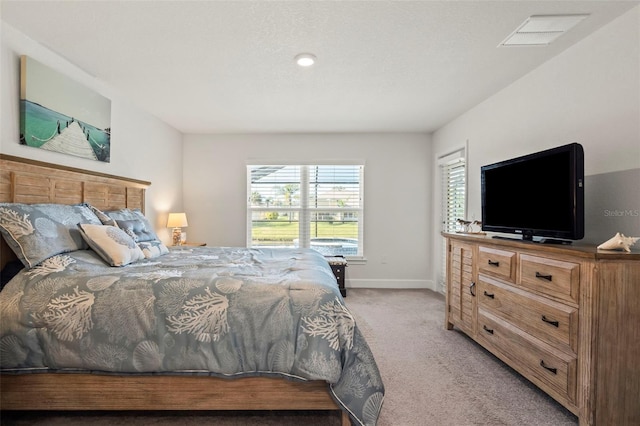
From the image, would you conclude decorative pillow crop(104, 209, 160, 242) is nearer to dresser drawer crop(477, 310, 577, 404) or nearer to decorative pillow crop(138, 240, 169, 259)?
decorative pillow crop(138, 240, 169, 259)

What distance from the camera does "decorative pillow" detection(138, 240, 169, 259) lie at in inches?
101

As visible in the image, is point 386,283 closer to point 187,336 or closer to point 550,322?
point 550,322

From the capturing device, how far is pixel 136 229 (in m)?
2.78

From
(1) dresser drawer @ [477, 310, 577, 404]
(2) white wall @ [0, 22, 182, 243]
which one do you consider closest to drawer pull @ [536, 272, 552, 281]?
(1) dresser drawer @ [477, 310, 577, 404]

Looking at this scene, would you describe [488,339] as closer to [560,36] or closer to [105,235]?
[560,36]

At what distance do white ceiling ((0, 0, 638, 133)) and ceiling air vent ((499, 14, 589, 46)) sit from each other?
6 centimetres

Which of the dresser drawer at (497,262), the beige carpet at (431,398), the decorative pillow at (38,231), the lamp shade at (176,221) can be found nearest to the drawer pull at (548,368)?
the beige carpet at (431,398)

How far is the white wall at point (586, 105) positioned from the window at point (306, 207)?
2.21 meters

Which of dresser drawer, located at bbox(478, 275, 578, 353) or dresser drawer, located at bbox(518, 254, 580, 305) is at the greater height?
dresser drawer, located at bbox(518, 254, 580, 305)

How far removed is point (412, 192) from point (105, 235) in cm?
400

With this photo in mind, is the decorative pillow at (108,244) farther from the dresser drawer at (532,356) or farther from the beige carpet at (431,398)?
the dresser drawer at (532,356)

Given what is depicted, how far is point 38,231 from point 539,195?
131 inches

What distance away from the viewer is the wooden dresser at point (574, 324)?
1.59 m

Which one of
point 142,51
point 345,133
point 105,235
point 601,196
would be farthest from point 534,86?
point 105,235
